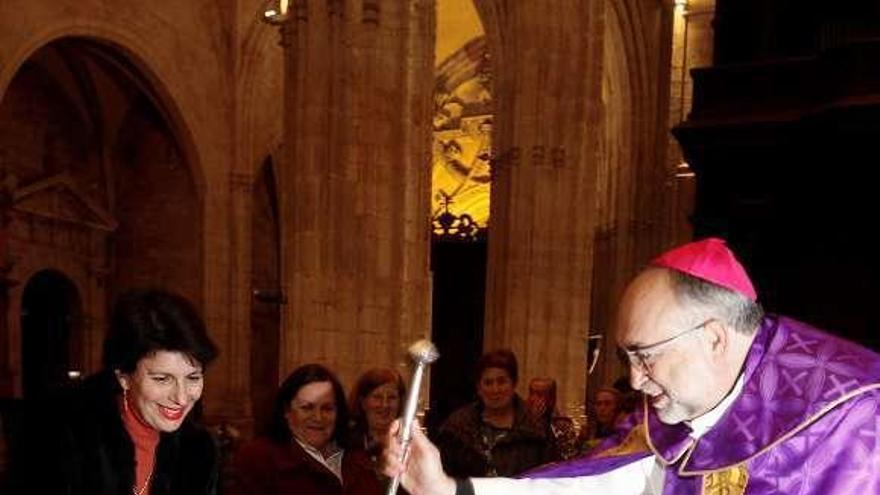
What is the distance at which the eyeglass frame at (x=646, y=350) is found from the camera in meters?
1.86

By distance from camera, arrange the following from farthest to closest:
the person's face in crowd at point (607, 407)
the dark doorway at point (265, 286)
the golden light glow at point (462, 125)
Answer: the golden light glow at point (462, 125), the dark doorway at point (265, 286), the person's face in crowd at point (607, 407)

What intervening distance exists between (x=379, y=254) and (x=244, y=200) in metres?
10.9

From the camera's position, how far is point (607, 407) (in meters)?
6.32

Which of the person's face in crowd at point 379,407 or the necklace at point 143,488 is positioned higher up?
the necklace at point 143,488

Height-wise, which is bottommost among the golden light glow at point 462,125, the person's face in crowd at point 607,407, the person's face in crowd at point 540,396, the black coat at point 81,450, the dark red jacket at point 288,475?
the person's face in crowd at point 607,407

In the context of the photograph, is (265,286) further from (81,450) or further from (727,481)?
(727,481)

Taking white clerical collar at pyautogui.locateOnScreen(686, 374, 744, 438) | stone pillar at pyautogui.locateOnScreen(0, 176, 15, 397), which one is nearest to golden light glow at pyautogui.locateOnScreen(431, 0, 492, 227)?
stone pillar at pyautogui.locateOnScreen(0, 176, 15, 397)

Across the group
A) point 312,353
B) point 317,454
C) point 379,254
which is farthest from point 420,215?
point 317,454

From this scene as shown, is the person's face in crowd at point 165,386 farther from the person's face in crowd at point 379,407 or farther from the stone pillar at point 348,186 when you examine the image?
the stone pillar at point 348,186

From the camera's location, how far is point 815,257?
327 inches

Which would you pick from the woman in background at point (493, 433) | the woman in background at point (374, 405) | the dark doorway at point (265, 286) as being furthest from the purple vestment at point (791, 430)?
the dark doorway at point (265, 286)

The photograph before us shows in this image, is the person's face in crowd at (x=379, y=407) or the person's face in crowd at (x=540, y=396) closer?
the person's face in crowd at (x=379, y=407)

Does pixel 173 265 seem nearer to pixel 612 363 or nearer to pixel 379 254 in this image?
pixel 612 363

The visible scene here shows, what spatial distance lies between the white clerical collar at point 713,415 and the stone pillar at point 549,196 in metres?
9.96
